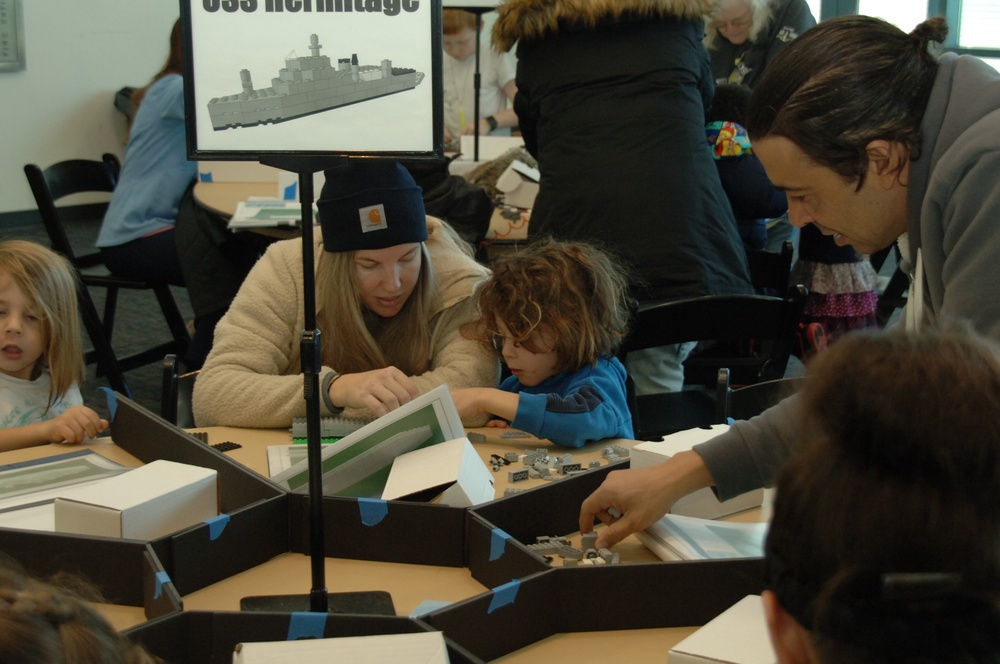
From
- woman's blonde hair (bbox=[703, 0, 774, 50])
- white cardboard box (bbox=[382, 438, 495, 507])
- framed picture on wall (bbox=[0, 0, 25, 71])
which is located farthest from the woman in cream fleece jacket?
framed picture on wall (bbox=[0, 0, 25, 71])

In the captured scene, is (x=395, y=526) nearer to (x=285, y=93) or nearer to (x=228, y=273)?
(x=285, y=93)

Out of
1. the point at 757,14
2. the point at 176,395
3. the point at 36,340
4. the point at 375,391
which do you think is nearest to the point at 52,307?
the point at 36,340

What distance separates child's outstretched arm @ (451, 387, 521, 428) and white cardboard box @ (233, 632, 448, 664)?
832 millimetres

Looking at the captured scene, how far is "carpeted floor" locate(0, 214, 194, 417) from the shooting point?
399cm

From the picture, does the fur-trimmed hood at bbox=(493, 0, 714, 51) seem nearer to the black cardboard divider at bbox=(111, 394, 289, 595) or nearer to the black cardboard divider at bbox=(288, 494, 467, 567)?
the black cardboard divider at bbox=(111, 394, 289, 595)

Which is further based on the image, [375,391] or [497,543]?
[375,391]

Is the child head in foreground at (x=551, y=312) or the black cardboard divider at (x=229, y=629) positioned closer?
the black cardboard divider at (x=229, y=629)

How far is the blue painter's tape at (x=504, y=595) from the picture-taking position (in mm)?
1108

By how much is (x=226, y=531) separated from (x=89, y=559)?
6.5 inches

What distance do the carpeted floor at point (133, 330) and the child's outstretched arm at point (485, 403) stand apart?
1.87 m

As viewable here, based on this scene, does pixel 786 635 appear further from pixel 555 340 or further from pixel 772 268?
pixel 772 268

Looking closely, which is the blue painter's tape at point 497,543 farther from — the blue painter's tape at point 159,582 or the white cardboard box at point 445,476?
the blue painter's tape at point 159,582

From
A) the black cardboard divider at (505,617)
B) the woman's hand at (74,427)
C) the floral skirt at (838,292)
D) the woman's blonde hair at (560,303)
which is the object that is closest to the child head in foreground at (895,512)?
the black cardboard divider at (505,617)

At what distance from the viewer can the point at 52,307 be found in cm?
215
